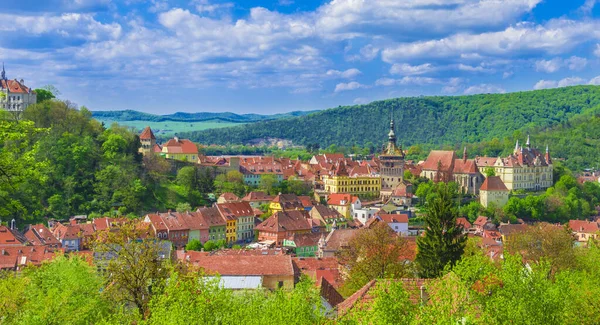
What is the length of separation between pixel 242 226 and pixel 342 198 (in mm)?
17282

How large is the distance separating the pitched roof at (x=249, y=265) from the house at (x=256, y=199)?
45741 mm

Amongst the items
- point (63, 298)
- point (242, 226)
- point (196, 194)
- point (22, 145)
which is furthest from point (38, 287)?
point (196, 194)

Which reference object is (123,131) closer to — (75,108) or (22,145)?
(75,108)

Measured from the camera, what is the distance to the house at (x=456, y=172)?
106500 millimetres

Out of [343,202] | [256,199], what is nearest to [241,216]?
[256,199]

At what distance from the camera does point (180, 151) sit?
113438 mm

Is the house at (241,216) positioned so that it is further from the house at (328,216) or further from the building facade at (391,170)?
the building facade at (391,170)

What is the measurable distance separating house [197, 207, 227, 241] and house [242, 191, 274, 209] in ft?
34.4

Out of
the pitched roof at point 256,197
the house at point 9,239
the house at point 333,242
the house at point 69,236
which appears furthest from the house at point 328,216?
the house at point 9,239

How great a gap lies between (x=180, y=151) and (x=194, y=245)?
4416cm

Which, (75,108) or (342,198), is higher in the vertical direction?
(75,108)

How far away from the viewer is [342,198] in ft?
316

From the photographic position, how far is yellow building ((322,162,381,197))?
103062mm

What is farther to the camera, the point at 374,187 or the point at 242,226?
the point at 374,187
